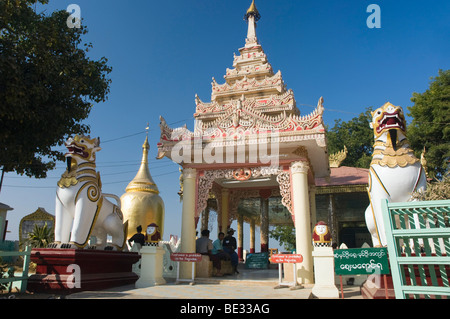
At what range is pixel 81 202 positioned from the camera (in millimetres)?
7375

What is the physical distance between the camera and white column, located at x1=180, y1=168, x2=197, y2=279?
9.13 m

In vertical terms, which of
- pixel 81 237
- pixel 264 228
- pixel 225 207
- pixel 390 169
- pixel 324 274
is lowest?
pixel 324 274

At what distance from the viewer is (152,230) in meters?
8.28

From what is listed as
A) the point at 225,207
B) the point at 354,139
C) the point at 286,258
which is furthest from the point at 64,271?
the point at 354,139

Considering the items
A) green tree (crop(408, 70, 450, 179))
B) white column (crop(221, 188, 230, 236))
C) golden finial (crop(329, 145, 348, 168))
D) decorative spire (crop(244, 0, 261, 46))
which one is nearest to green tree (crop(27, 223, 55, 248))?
white column (crop(221, 188, 230, 236))

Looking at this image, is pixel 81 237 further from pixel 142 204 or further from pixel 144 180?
pixel 144 180

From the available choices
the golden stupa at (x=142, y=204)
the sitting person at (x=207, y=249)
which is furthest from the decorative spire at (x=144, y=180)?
the sitting person at (x=207, y=249)

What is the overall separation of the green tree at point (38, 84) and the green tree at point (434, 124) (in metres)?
15.3

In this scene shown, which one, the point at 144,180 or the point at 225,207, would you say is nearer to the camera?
the point at 225,207

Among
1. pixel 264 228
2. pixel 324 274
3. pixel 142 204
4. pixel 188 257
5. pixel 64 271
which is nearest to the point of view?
pixel 324 274

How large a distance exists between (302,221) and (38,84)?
7.38m

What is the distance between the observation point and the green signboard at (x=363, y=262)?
5022mm

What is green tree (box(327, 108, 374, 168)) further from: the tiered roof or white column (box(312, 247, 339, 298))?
white column (box(312, 247, 339, 298))
